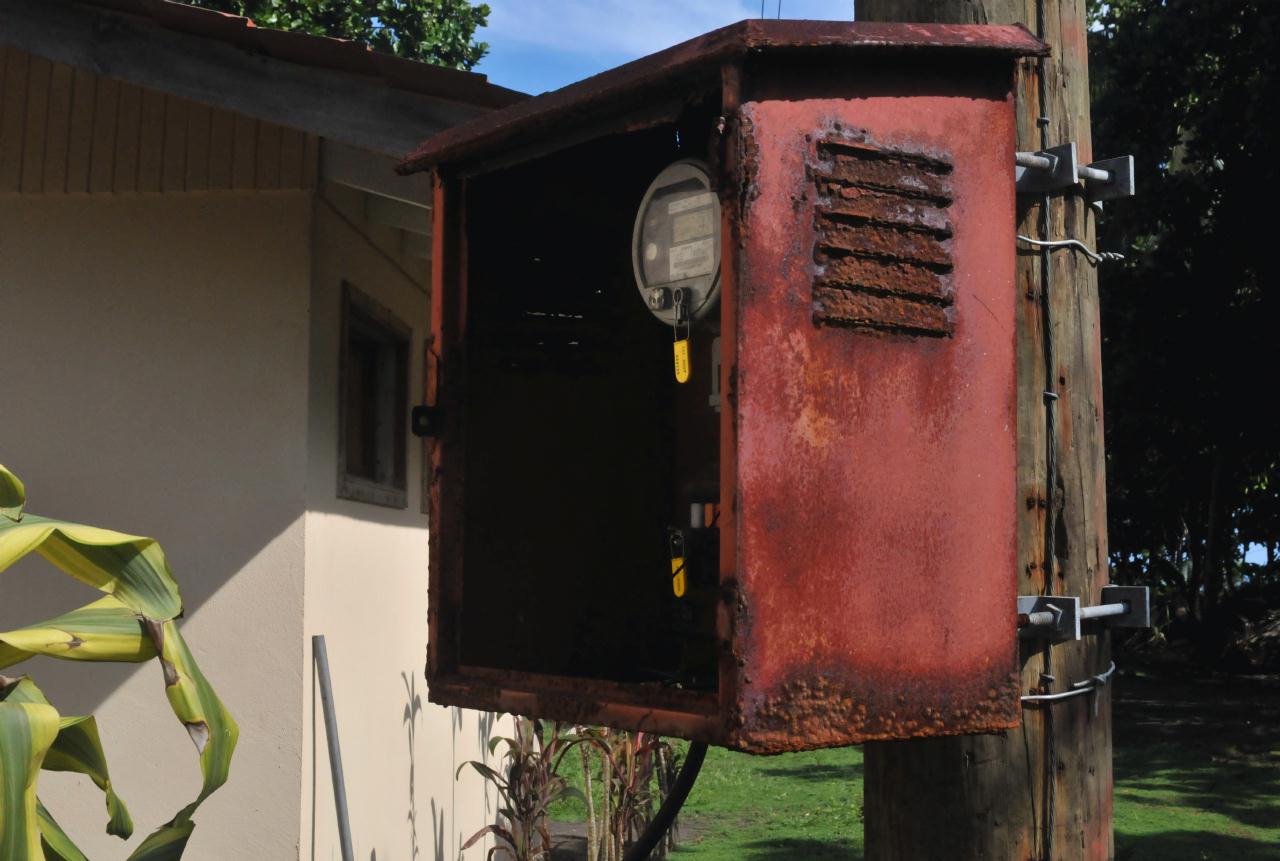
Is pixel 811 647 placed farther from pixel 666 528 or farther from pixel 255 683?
pixel 255 683

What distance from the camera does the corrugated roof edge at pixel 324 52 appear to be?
3586mm

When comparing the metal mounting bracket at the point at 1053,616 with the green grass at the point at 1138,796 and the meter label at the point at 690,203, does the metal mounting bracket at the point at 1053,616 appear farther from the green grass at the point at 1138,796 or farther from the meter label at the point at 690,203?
the green grass at the point at 1138,796

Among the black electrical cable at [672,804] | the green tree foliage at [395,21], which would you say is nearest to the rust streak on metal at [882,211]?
the black electrical cable at [672,804]

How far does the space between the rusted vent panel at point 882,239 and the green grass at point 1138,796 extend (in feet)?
19.6

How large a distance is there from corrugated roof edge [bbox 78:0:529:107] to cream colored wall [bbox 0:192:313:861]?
29.7 inches

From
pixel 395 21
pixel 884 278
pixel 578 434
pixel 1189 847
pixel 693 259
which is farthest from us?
pixel 395 21

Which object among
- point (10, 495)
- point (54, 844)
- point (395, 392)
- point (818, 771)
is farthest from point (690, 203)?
point (818, 771)

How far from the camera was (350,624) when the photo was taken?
4.93 m

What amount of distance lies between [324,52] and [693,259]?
180 centimetres

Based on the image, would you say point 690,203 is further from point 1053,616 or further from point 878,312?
point 1053,616

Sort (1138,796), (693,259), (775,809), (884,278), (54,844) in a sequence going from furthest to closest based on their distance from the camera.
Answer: (1138,796) → (775,809) → (54,844) → (693,259) → (884,278)

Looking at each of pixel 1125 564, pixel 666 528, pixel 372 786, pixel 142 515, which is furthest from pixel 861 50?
pixel 1125 564

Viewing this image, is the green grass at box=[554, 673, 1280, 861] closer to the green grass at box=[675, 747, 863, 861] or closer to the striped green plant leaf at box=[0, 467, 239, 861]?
the green grass at box=[675, 747, 863, 861]

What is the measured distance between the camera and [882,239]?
6.48ft
